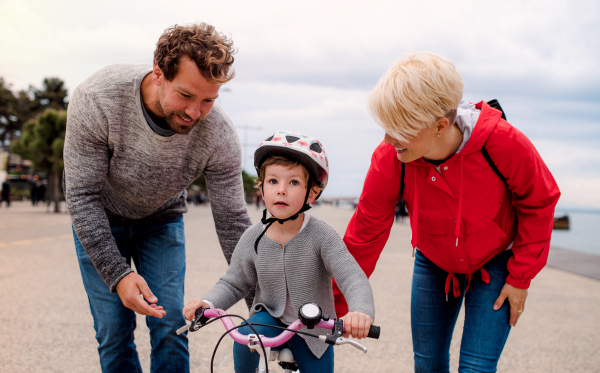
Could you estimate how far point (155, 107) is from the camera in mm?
2641

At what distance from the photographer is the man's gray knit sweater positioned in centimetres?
250

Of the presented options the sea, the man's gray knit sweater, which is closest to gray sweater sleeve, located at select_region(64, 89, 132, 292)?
the man's gray knit sweater

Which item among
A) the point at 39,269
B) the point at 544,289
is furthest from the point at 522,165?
the point at 39,269

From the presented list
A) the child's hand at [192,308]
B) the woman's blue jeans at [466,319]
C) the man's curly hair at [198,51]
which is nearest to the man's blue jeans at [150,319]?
the child's hand at [192,308]

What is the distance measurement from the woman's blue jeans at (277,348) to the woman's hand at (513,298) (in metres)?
0.87

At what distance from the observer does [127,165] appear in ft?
8.81

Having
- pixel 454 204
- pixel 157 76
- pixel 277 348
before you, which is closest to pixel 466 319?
pixel 454 204

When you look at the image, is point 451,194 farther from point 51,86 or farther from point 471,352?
point 51,86

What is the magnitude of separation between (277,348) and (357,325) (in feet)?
1.49

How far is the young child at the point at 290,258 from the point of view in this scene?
2203mm

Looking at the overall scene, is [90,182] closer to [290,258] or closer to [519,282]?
[290,258]

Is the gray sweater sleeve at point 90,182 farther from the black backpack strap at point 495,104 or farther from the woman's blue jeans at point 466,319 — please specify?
the black backpack strap at point 495,104

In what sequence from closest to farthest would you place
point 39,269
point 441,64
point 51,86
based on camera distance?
1. point 441,64
2. point 39,269
3. point 51,86

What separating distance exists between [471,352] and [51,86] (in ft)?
207
